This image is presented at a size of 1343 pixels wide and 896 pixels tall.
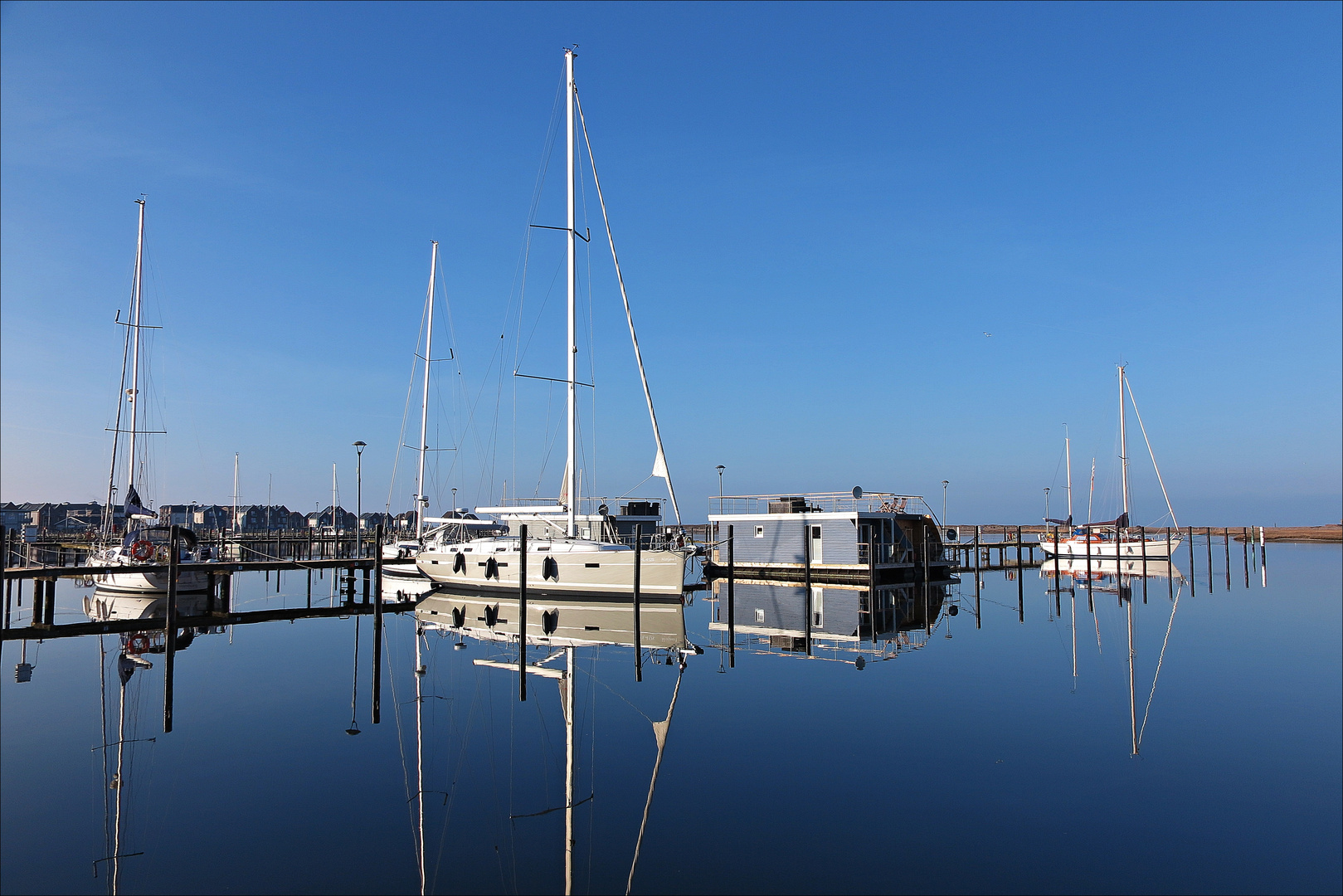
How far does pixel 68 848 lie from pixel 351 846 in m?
3.72

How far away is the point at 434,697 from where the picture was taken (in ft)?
63.8

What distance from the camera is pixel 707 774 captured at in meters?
13.3

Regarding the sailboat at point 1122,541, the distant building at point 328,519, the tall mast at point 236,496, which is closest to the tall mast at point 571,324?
the sailboat at point 1122,541

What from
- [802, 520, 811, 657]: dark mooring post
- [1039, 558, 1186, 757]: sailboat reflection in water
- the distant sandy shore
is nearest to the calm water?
[1039, 558, 1186, 757]: sailboat reflection in water

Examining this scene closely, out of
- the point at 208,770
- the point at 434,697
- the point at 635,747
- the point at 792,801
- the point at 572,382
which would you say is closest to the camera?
the point at 792,801

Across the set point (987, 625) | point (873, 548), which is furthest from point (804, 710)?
point (873, 548)

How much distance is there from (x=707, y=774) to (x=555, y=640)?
1399cm

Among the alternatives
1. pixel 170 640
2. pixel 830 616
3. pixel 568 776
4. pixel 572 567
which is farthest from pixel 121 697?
pixel 830 616

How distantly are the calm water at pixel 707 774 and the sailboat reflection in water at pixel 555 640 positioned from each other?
0.20 meters

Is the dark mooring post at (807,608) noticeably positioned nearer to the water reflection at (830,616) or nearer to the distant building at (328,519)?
the water reflection at (830,616)

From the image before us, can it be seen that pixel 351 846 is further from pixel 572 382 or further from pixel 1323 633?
pixel 1323 633

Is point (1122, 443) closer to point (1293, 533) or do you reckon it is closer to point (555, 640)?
point (555, 640)

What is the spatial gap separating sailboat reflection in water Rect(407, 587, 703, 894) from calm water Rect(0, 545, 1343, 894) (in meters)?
0.20

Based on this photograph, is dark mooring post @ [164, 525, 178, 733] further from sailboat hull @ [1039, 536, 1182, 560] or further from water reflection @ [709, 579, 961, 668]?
sailboat hull @ [1039, 536, 1182, 560]
